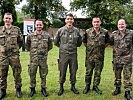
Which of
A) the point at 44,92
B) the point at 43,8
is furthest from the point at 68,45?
the point at 43,8

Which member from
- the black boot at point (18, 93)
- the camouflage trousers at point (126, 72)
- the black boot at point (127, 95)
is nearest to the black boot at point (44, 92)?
the black boot at point (18, 93)

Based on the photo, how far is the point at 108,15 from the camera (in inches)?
1202

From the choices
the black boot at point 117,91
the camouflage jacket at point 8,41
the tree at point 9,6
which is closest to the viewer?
the camouflage jacket at point 8,41

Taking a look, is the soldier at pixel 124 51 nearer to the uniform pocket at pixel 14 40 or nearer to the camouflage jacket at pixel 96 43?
the camouflage jacket at pixel 96 43

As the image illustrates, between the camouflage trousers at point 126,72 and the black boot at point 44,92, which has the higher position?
the camouflage trousers at point 126,72

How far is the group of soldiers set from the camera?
757 cm

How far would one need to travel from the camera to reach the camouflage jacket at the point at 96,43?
25.9 ft

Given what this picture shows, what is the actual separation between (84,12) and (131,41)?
2554cm

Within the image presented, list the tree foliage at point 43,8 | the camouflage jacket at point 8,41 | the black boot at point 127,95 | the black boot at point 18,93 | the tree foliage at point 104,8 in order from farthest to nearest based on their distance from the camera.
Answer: the tree foliage at point 43,8 → the tree foliage at point 104,8 → the black boot at point 18,93 → the black boot at point 127,95 → the camouflage jacket at point 8,41

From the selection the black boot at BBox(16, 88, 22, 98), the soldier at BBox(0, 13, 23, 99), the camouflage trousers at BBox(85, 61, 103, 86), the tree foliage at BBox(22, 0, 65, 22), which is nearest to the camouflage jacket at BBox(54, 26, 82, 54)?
the camouflage trousers at BBox(85, 61, 103, 86)

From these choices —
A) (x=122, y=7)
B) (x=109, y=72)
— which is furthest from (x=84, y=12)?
(x=109, y=72)

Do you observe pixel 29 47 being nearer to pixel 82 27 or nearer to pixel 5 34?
pixel 5 34

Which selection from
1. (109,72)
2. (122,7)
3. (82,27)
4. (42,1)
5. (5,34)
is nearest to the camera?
(5,34)

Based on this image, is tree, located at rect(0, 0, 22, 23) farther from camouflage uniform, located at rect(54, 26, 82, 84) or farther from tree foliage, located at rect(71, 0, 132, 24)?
camouflage uniform, located at rect(54, 26, 82, 84)
